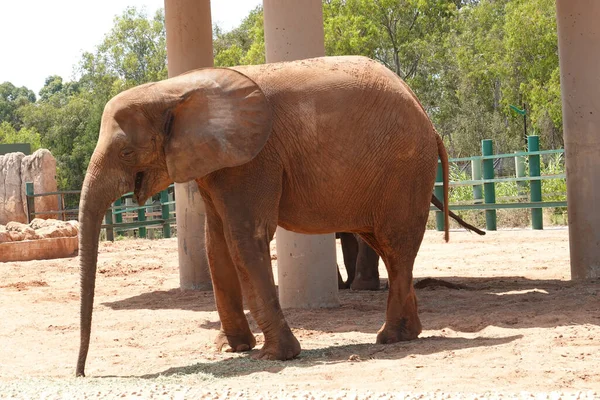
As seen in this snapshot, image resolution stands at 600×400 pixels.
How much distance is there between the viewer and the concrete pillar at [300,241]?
8.12 meters

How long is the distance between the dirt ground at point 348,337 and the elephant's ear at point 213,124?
1243 mm

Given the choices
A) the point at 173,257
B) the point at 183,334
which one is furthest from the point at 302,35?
the point at 173,257

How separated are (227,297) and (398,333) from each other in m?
1.19

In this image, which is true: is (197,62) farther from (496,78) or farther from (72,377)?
(496,78)

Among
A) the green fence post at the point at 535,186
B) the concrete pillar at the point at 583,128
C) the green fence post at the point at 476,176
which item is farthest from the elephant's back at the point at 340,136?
the green fence post at the point at 476,176

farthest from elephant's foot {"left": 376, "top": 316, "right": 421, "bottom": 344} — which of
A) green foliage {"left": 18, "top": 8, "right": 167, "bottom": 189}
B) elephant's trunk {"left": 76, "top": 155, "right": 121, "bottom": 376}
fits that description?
green foliage {"left": 18, "top": 8, "right": 167, "bottom": 189}

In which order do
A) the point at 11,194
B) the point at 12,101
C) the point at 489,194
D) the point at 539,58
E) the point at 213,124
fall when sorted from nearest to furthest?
the point at 213,124 < the point at 489,194 < the point at 11,194 < the point at 539,58 < the point at 12,101

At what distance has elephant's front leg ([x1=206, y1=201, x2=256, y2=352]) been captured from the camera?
650cm

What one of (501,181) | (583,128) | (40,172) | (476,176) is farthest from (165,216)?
(583,128)

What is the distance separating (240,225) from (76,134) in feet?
138

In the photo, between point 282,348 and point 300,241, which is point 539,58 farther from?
point 282,348

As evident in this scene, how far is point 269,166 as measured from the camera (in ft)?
19.7

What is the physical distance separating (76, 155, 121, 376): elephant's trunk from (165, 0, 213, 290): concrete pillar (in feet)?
16.3

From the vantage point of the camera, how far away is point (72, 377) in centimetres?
578
